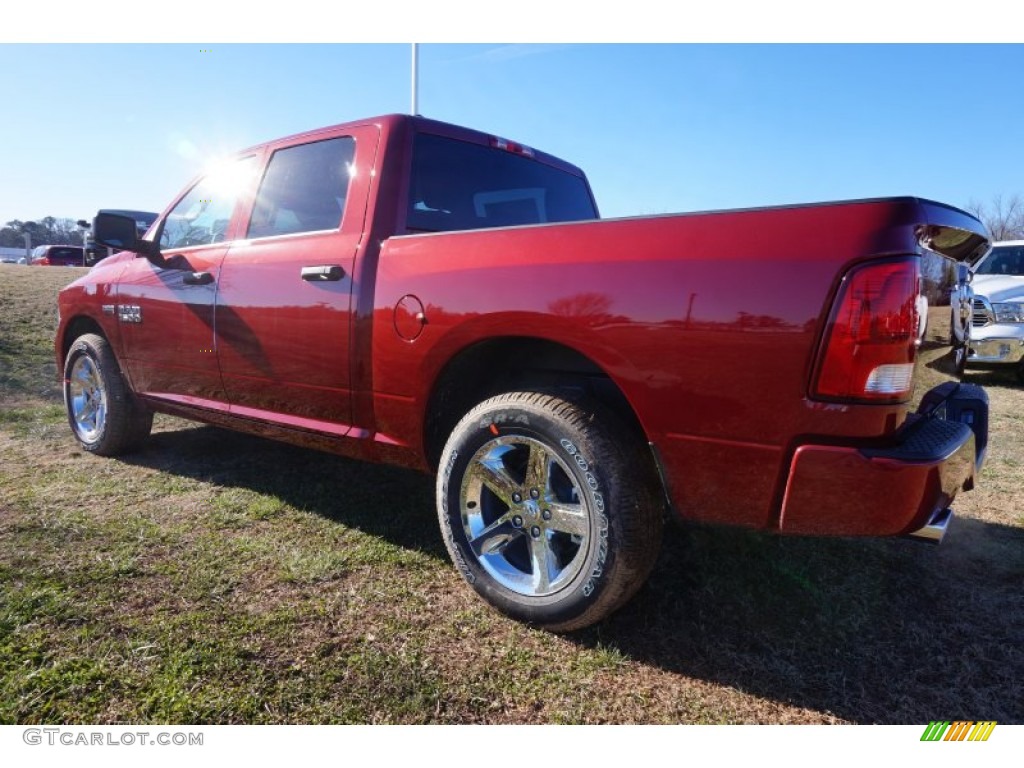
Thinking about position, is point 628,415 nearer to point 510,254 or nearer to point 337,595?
point 510,254

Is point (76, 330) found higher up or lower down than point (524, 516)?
higher up

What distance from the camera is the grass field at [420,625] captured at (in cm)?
186

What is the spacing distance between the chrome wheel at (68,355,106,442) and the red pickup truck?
0.96 m

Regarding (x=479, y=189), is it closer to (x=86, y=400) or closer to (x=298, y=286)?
(x=298, y=286)

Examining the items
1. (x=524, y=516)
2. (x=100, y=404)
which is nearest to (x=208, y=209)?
(x=100, y=404)

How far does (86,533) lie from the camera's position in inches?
115

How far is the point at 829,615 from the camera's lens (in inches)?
92.9

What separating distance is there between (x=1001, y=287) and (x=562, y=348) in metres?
8.19

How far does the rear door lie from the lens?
2.74 m

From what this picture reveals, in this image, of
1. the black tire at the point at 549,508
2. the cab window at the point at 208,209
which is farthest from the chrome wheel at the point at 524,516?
the cab window at the point at 208,209

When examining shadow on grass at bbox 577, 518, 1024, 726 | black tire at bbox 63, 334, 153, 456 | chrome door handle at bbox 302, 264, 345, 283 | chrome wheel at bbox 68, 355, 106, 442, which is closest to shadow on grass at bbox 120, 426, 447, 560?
black tire at bbox 63, 334, 153, 456

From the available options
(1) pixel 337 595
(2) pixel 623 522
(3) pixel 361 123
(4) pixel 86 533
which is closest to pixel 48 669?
(1) pixel 337 595
